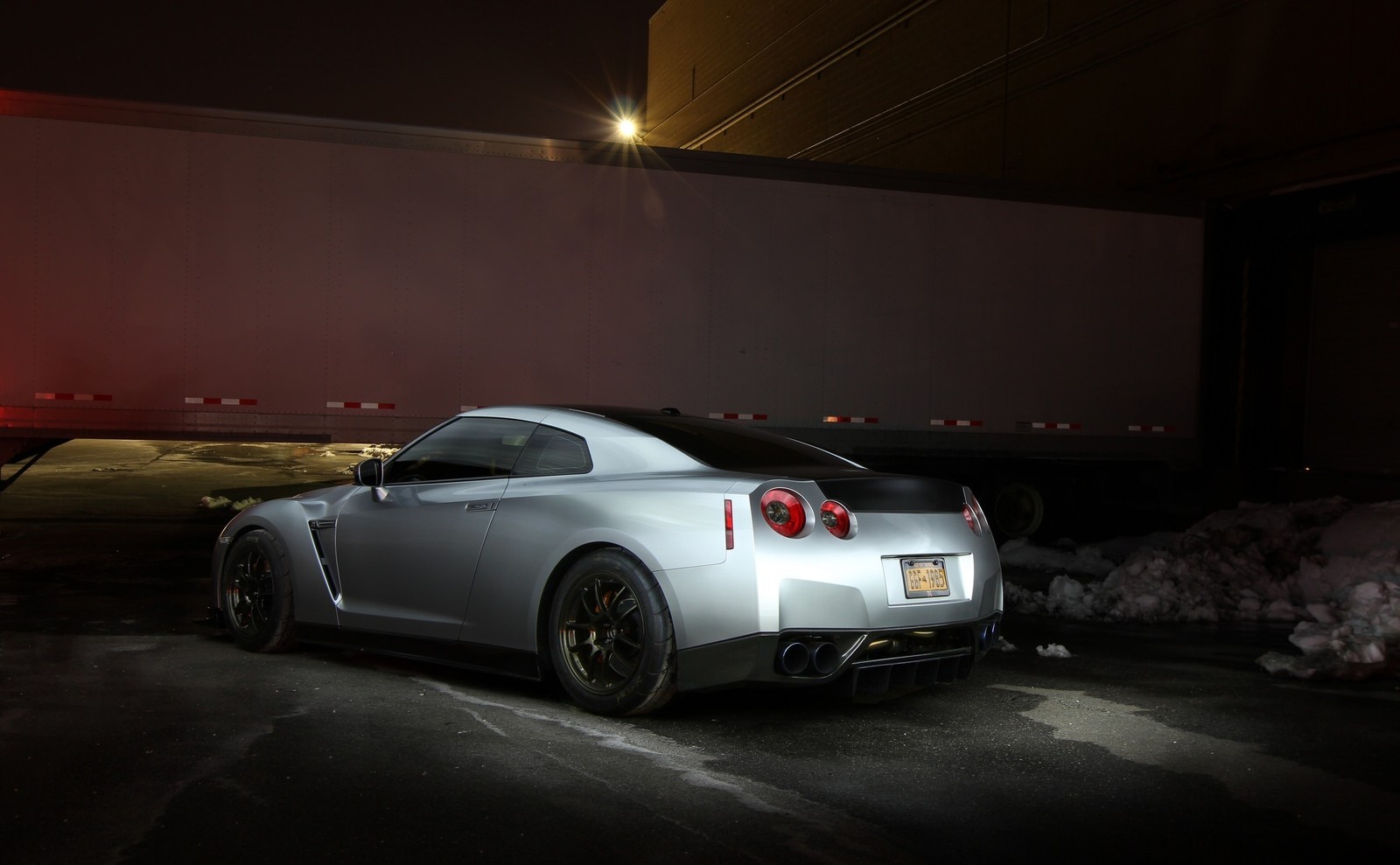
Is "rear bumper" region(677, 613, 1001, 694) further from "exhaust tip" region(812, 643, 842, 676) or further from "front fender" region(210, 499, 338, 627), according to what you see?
"front fender" region(210, 499, 338, 627)

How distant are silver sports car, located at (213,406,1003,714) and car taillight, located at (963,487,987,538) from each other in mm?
14

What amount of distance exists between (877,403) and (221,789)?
30.4 ft

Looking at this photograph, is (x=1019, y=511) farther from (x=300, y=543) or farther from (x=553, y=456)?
(x=300, y=543)

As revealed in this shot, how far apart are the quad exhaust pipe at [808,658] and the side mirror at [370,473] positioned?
2.37 m

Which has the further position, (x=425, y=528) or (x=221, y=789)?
(x=425, y=528)

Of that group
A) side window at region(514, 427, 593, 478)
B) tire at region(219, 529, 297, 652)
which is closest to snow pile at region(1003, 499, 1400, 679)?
side window at region(514, 427, 593, 478)

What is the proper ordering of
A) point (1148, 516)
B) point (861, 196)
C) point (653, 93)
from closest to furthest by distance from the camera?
1. point (861, 196)
2. point (1148, 516)
3. point (653, 93)

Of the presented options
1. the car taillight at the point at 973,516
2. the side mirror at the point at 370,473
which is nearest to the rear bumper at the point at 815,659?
the car taillight at the point at 973,516

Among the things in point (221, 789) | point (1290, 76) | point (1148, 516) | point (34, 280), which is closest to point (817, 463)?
point (221, 789)

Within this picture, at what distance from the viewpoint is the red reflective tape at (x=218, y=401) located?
10.7 meters

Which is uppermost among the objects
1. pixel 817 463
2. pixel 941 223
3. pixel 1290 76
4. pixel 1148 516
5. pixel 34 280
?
pixel 1290 76

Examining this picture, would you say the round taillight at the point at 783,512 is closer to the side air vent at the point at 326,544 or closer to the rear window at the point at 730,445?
the rear window at the point at 730,445

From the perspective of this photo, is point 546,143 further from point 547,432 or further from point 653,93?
point 653,93

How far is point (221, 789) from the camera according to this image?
12.8ft
